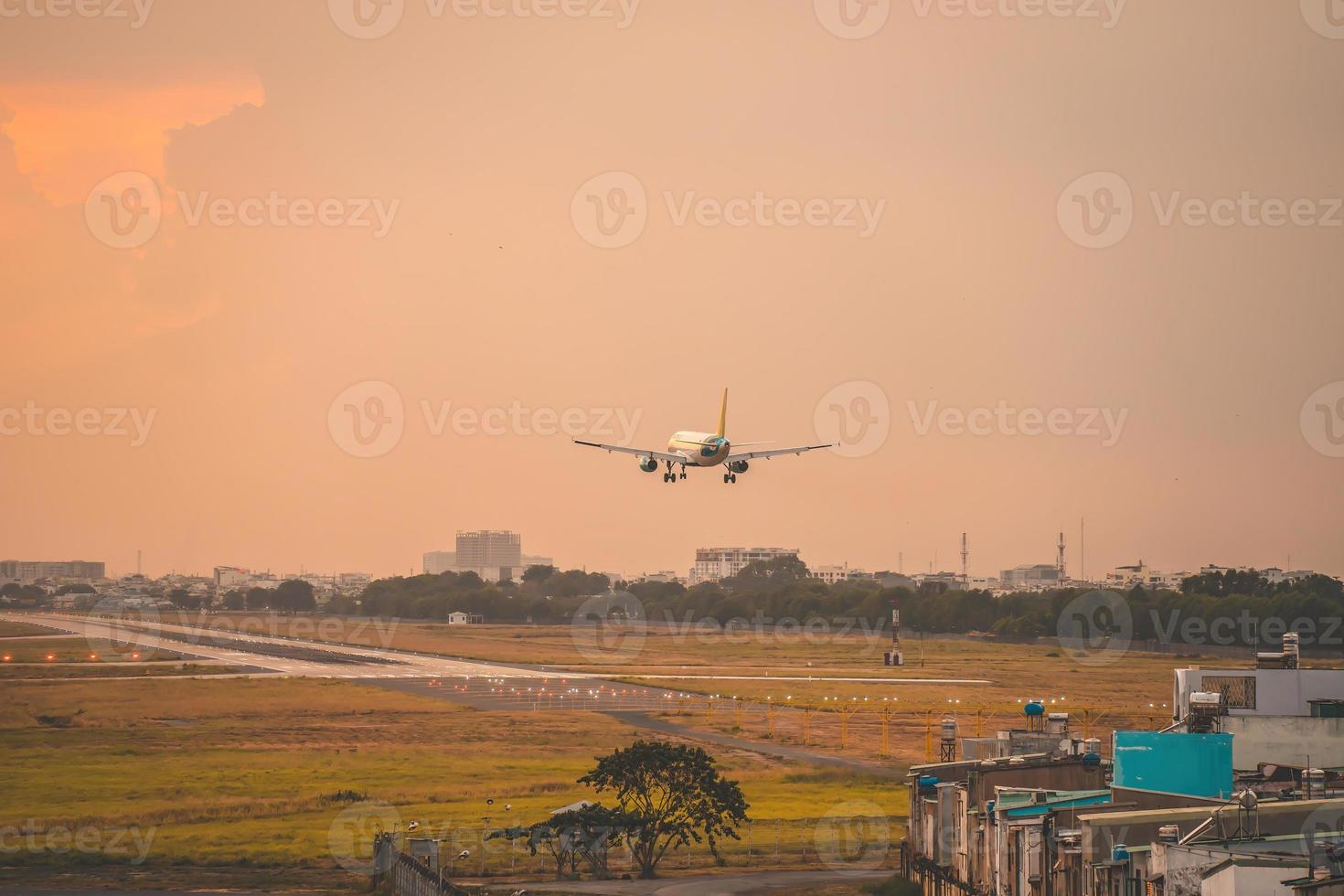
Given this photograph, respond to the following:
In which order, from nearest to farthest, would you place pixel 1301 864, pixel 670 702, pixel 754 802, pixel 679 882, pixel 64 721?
pixel 1301 864, pixel 679 882, pixel 754 802, pixel 64 721, pixel 670 702

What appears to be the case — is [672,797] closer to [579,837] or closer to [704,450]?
[579,837]

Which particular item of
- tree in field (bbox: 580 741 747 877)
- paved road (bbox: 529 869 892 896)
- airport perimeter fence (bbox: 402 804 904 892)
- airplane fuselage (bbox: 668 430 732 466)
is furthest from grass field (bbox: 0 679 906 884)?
airplane fuselage (bbox: 668 430 732 466)

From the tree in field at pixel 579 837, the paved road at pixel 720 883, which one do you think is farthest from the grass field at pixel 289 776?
the paved road at pixel 720 883

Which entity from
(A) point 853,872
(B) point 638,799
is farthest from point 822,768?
(A) point 853,872

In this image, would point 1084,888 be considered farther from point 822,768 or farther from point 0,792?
point 0,792

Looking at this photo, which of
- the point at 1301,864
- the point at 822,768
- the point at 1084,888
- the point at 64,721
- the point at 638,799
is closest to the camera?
the point at 1301,864

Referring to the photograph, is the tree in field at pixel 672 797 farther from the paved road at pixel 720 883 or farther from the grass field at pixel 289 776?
the paved road at pixel 720 883

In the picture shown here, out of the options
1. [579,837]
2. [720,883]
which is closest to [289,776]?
[579,837]
